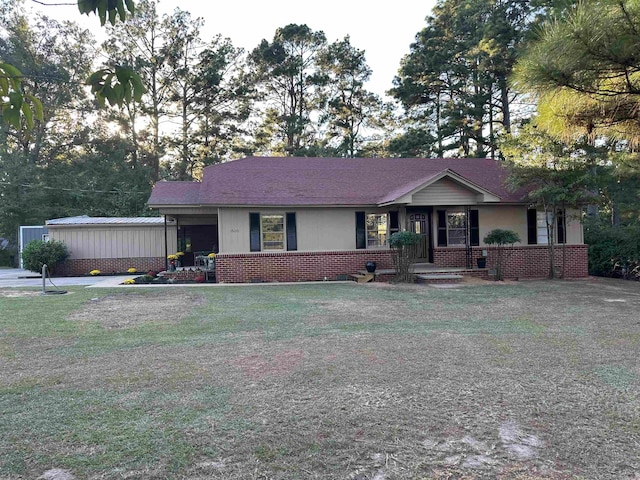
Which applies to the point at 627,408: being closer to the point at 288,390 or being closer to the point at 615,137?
the point at 288,390

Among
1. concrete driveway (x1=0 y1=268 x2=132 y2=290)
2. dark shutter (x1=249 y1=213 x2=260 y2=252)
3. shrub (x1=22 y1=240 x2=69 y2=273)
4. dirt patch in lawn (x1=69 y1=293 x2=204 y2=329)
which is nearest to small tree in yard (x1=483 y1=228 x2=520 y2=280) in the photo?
dark shutter (x1=249 y1=213 x2=260 y2=252)

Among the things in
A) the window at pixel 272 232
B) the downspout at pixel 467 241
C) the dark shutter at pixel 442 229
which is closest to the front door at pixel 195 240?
the window at pixel 272 232

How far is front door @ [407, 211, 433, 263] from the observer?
50.9 ft

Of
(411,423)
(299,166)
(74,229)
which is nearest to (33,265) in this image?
(74,229)

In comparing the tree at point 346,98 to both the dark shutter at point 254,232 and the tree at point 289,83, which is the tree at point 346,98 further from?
the dark shutter at point 254,232

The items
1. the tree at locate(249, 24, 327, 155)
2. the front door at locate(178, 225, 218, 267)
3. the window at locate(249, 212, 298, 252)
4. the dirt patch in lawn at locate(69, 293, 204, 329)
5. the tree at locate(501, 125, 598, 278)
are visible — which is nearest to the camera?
the dirt patch in lawn at locate(69, 293, 204, 329)

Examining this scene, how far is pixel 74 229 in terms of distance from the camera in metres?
17.1

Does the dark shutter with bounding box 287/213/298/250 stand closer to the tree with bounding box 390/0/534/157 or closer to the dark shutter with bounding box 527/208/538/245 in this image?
the dark shutter with bounding box 527/208/538/245

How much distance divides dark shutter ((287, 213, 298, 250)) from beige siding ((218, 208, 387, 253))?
0.10 metres

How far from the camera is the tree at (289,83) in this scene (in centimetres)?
2920

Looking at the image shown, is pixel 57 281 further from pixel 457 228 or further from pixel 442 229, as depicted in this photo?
pixel 457 228

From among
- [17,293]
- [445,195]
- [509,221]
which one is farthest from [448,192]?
[17,293]

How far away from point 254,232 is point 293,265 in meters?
1.66

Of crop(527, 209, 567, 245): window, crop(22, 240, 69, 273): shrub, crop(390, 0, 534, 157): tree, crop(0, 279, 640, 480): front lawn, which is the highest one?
crop(390, 0, 534, 157): tree
